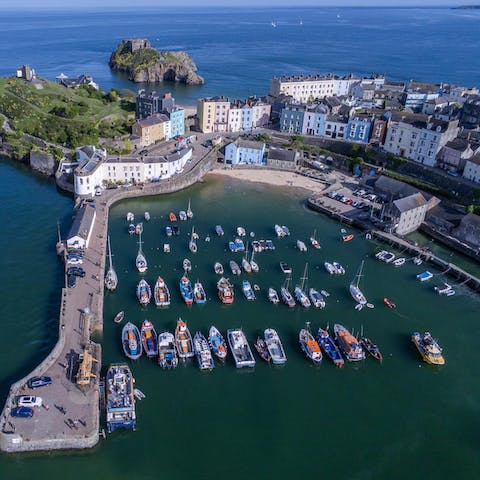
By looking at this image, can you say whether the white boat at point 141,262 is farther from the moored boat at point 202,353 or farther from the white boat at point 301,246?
the white boat at point 301,246

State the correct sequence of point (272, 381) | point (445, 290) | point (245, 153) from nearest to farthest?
point (272, 381) < point (445, 290) < point (245, 153)

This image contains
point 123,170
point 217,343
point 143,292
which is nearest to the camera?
point 217,343

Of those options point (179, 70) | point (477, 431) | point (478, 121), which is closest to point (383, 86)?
point (478, 121)

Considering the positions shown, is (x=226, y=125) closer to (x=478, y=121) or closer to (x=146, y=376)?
(x=478, y=121)

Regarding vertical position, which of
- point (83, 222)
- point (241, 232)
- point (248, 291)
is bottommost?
point (248, 291)

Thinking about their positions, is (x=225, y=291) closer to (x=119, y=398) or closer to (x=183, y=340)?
(x=183, y=340)

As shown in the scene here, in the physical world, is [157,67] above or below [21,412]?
above

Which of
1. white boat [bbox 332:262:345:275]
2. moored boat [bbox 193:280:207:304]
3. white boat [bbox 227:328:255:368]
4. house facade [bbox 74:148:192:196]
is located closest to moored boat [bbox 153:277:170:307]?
moored boat [bbox 193:280:207:304]

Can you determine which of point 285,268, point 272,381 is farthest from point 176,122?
point 272,381
